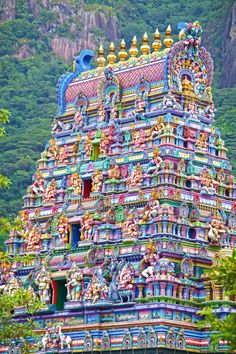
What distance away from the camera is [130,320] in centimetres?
5750

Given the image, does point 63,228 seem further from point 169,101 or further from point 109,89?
point 169,101

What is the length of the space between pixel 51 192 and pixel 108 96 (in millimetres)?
4147

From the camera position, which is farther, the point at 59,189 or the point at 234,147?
the point at 234,147

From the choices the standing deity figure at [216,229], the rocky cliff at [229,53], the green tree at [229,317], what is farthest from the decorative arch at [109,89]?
the rocky cliff at [229,53]

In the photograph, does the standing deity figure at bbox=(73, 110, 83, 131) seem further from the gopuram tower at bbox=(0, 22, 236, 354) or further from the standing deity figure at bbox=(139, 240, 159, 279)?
the standing deity figure at bbox=(139, 240, 159, 279)

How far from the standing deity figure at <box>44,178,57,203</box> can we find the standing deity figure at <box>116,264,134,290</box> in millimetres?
5485

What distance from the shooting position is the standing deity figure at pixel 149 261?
57.4 metres

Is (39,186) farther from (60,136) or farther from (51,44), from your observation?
(51,44)

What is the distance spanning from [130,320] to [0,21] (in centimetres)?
7877

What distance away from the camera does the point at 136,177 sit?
59.6m

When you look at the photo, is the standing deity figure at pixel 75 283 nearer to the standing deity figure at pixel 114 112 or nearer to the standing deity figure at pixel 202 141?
the standing deity figure at pixel 114 112

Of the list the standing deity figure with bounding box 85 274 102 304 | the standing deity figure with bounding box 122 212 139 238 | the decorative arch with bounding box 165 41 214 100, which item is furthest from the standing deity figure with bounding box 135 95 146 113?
the standing deity figure with bounding box 85 274 102 304

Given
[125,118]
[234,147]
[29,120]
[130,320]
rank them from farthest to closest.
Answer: [29,120] < [234,147] < [125,118] < [130,320]

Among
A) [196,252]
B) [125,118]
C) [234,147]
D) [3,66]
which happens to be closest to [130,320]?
[196,252]
